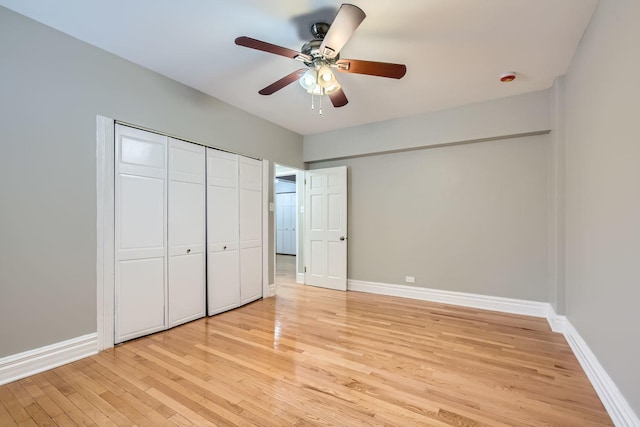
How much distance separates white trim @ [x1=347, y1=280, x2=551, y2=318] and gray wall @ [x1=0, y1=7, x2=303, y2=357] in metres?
3.68

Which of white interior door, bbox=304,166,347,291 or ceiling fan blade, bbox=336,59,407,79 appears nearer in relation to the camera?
ceiling fan blade, bbox=336,59,407,79

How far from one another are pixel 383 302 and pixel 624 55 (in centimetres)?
351

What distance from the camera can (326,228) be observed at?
5.10m

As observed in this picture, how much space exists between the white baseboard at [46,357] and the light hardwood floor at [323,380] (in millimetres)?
68

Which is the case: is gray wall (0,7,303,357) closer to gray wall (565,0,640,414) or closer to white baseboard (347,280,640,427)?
white baseboard (347,280,640,427)

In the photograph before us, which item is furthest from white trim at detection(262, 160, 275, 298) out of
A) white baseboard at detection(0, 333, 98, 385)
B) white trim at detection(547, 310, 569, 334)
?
white trim at detection(547, 310, 569, 334)

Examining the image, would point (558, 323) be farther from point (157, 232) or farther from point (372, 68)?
point (157, 232)

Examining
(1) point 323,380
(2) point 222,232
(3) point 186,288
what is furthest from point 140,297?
(1) point 323,380

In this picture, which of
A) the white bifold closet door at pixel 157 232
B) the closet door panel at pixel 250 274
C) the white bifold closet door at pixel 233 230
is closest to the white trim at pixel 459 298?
the closet door panel at pixel 250 274

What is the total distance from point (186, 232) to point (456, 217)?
Result: 12.0 feet

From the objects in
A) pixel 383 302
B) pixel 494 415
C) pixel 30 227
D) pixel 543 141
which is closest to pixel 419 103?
pixel 543 141

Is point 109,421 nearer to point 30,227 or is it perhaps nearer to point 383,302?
point 30,227

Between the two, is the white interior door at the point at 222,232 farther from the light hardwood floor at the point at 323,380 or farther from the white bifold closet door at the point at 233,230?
the light hardwood floor at the point at 323,380

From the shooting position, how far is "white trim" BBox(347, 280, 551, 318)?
3.60 m
